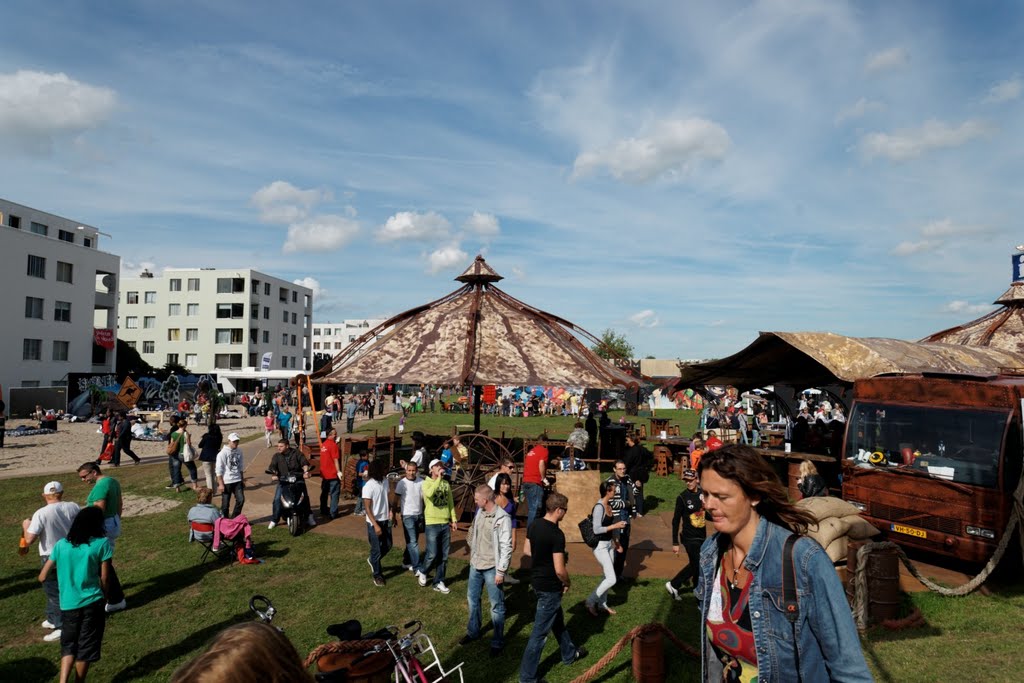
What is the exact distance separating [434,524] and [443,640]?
1875mm

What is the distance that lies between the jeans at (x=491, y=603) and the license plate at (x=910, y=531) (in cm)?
693

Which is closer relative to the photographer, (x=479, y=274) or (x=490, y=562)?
(x=490, y=562)

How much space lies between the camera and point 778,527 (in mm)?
2607

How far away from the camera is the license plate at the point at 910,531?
9398mm

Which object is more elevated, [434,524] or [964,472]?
[964,472]

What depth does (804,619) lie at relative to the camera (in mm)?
2416

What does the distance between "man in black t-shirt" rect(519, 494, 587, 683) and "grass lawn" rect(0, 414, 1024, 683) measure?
0.50m

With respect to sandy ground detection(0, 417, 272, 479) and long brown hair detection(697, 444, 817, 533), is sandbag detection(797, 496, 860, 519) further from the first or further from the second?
sandy ground detection(0, 417, 272, 479)

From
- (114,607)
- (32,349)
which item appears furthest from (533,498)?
(32,349)

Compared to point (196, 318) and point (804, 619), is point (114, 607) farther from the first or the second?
point (196, 318)

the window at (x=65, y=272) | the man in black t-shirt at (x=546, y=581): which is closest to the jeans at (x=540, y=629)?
the man in black t-shirt at (x=546, y=581)

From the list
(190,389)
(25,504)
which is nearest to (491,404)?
(190,389)

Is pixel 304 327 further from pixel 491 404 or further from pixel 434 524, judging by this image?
pixel 434 524

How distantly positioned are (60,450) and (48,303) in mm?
25205
